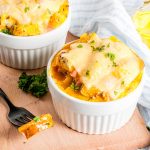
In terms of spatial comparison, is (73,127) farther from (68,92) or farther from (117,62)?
(117,62)

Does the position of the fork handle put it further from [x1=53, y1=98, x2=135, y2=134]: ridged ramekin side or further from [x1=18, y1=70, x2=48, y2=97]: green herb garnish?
[x1=53, y1=98, x2=135, y2=134]: ridged ramekin side

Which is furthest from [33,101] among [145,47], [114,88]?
[145,47]

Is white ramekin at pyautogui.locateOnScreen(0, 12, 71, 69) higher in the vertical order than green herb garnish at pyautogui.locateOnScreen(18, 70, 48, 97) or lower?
higher

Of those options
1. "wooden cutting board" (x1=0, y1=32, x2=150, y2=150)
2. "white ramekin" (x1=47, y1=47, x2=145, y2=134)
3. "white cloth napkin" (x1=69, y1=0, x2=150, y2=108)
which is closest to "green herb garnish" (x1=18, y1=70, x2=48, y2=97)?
"wooden cutting board" (x1=0, y1=32, x2=150, y2=150)

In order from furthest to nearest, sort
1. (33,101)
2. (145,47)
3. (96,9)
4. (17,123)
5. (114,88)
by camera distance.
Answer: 1. (96,9)
2. (145,47)
3. (33,101)
4. (17,123)
5. (114,88)

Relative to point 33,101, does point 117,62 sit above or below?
above

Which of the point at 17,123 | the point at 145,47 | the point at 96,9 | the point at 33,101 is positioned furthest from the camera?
the point at 96,9

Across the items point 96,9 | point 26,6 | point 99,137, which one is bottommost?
point 99,137

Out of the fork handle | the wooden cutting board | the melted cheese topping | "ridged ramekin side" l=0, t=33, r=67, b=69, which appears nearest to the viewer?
the melted cheese topping
